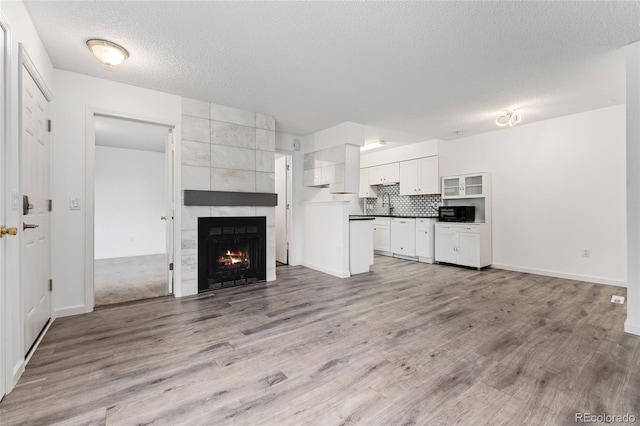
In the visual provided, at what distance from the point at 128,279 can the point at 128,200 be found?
296 cm

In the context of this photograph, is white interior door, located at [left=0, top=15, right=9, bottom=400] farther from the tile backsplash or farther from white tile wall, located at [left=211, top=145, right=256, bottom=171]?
the tile backsplash

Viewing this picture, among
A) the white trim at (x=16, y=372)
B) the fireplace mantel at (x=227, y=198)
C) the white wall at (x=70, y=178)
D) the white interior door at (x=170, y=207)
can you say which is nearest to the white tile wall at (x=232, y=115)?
the white interior door at (x=170, y=207)

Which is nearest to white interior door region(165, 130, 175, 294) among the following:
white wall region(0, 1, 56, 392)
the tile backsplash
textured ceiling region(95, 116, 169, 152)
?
textured ceiling region(95, 116, 169, 152)

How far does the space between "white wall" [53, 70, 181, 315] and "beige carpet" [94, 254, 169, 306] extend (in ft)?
1.35

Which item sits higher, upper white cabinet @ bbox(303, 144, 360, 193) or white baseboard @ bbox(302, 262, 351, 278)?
upper white cabinet @ bbox(303, 144, 360, 193)

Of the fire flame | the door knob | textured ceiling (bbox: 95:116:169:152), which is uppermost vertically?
textured ceiling (bbox: 95:116:169:152)

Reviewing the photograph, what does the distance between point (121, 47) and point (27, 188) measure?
1.37m

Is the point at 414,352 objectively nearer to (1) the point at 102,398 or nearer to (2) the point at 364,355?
(2) the point at 364,355

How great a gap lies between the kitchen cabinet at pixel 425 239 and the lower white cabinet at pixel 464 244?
0.38ft

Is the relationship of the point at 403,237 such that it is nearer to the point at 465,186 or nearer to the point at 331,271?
the point at 465,186

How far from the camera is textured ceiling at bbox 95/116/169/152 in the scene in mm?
4848

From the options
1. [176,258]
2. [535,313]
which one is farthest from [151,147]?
[535,313]

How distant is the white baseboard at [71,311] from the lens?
2.84m

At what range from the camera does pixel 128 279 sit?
4379 mm
